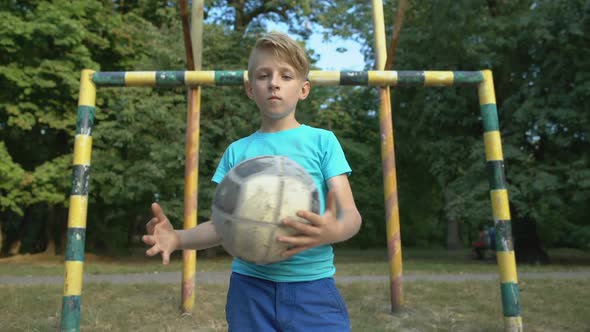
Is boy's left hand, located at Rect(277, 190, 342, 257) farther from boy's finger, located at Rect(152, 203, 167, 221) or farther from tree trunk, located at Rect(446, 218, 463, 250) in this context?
tree trunk, located at Rect(446, 218, 463, 250)

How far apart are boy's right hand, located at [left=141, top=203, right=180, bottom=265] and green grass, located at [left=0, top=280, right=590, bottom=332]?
3.25 m

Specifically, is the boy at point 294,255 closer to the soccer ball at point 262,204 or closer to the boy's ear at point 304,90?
the boy's ear at point 304,90

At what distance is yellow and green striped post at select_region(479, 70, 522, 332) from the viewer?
4488mm

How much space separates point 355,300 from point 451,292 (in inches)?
51.7

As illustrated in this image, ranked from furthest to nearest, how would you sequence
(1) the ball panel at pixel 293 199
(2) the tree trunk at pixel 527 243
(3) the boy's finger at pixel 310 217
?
1. (2) the tree trunk at pixel 527 243
2. (1) the ball panel at pixel 293 199
3. (3) the boy's finger at pixel 310 217

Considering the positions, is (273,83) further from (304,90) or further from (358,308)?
(358,308)

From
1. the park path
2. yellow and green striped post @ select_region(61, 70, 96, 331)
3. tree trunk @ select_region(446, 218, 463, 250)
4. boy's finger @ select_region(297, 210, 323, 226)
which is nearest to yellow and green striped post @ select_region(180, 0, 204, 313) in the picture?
yellow and green striped post @ select_region(61, 70, 96, 331)

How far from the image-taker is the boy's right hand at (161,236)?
1855 mm

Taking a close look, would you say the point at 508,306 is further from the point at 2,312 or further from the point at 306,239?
the point at 2,312

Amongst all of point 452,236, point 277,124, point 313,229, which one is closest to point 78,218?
point 277,124

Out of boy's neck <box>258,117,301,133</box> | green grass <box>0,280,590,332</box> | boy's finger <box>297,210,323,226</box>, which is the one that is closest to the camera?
boy's finger <box>297,210,323,226</box>

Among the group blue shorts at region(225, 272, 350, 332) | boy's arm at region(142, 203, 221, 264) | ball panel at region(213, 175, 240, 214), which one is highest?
ball panel at region(213, 175, 240, 214)

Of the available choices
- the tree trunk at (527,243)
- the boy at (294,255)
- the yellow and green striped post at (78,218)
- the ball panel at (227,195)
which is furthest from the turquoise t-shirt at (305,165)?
the tree trunk at (527,243)

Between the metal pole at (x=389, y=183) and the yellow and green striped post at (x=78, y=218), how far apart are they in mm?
2669
